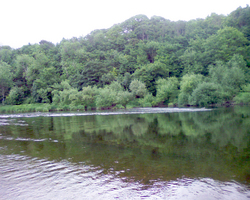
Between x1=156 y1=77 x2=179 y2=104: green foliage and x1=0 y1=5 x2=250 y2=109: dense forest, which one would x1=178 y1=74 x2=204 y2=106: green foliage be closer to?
x1=0 y1=5 x2=250 y2=109: dense forest

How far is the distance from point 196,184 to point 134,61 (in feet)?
268

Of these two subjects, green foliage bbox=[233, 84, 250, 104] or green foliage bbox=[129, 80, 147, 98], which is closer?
green foliage bbox=[233, 84, 250, 104]

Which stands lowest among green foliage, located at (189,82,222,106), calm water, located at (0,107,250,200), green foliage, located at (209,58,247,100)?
calm water, located at (0,107,250,200)

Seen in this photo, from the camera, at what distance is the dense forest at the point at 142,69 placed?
184ft

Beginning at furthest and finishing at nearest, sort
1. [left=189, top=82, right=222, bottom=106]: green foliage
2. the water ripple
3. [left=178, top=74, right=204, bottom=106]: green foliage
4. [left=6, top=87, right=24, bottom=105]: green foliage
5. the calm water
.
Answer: [left=6, top=87, right=24, bottom=105]: green foliage, [left=178, top=74, right=204, bottom=106]: green foliage, [left=189, top=82, right=222, bottom=106]: green foliage, the calm water, the water ripple

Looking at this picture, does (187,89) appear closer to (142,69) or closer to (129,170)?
(142,69)

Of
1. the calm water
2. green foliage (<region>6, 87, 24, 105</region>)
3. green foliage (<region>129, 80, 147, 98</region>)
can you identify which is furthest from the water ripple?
green foliage (<region>6, 87, 24, 105</region>)

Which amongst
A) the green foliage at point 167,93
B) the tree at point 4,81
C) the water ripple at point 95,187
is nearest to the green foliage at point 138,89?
the green foliage at point 167,93

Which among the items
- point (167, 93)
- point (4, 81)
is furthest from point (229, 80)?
point (4, 81)

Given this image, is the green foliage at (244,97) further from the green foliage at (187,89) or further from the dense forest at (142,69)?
the green foliage at (187,89)

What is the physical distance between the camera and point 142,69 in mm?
72875

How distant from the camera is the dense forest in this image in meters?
56.0

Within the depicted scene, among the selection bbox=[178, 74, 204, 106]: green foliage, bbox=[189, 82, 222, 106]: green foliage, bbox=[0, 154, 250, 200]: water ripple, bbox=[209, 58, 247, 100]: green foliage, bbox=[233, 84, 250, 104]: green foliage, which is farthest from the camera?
bbox=[178, 74, 204, 106]: green foliage

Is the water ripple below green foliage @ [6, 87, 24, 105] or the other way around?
below
